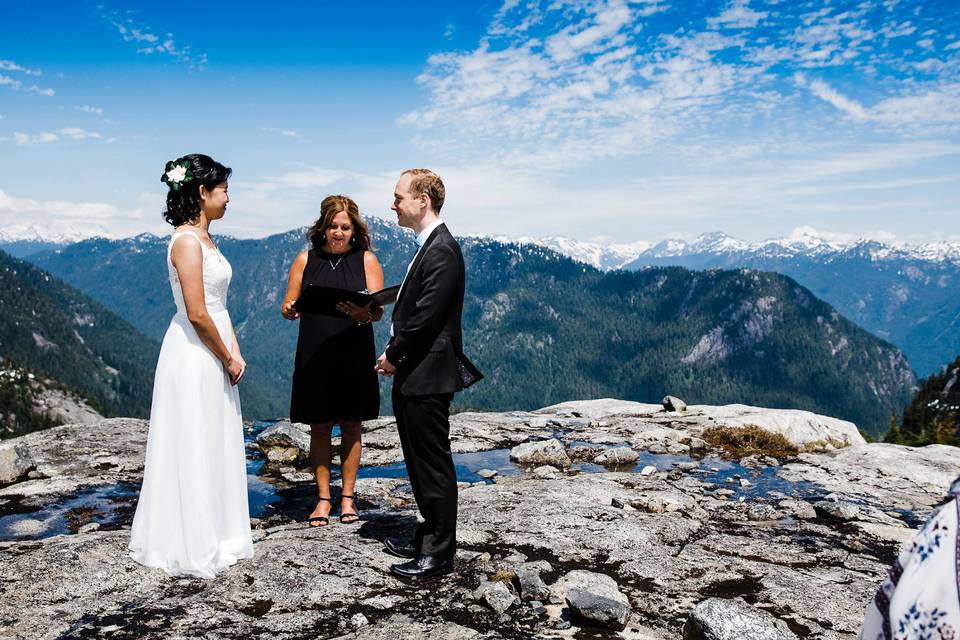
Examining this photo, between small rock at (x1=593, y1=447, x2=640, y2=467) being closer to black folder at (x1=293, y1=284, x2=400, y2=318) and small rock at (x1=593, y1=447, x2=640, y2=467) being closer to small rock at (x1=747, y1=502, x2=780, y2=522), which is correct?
small rock at (x1=747, y1=502, x2=780, y2=522)

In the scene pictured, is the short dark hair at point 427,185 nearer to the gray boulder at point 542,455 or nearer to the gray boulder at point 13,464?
the gray boulder at point 542,455

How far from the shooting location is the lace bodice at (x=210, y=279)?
5922 mm

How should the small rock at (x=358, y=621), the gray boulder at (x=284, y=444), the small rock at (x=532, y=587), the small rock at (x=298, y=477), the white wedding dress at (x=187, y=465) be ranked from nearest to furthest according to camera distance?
1. the small rock at (x=358, y=621)
2. the small rock at (x=532, y=587)
3. the white wedding dress at (x=187, y=465)
4. the small rock at (x=298, y=477)
5. the gray boulder at (x=284, y=444)

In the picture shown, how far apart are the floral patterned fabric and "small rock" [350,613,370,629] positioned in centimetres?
385

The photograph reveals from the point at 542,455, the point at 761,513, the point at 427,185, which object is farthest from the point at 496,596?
the point at 542,455

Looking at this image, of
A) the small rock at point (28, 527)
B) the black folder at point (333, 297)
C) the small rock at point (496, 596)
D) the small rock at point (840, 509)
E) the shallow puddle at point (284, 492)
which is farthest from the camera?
the small rock at point (840, 509)

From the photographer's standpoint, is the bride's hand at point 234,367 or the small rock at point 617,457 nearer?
the bride's hand at point 234,367

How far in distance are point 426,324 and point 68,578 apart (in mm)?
4120

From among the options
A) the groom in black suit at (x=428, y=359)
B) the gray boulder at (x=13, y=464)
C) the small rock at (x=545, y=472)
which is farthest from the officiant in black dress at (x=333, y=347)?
the gray boulder at (x=13, y=464)

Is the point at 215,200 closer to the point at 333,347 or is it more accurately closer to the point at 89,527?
the point at 333,347

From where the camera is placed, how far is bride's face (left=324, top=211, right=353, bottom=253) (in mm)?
7465

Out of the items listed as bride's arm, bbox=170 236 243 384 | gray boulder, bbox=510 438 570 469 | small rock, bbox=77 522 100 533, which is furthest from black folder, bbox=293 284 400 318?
gray boulder, bbox=510 438 570 469

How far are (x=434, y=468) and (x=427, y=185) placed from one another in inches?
112

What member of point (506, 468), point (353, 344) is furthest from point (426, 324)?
point (506, 468)
